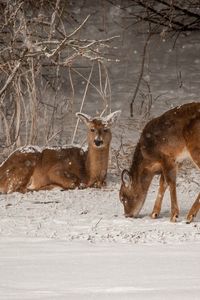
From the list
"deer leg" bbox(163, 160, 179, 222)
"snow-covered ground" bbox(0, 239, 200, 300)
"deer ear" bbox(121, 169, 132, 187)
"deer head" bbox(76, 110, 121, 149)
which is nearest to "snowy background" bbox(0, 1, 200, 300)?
"snow-covered ground" bbox(0, 239, 200, 300)

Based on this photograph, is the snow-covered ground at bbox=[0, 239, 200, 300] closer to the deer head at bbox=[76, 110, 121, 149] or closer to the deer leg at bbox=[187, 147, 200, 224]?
the deer leg at bbox=[187, 147, 200, 224]

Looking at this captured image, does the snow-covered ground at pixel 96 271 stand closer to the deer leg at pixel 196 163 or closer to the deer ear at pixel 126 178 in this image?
the deer leg at pixel 196 163

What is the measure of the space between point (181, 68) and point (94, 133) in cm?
752

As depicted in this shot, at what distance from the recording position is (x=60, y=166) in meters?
14.8

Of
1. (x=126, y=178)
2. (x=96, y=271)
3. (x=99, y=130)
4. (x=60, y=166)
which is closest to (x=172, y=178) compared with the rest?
(x=126, y=178)

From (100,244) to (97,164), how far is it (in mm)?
5711

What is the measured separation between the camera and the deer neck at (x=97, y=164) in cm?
1449

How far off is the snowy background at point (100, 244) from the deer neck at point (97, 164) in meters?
0.21

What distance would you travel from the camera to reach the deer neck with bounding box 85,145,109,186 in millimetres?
14492

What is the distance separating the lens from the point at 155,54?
73.8 ft

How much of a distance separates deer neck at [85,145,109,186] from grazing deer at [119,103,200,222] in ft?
8.87

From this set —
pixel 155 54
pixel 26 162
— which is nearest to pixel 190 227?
pixel 26 162

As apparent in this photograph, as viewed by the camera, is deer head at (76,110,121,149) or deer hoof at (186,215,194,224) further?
deer head at (76,110,121,149)

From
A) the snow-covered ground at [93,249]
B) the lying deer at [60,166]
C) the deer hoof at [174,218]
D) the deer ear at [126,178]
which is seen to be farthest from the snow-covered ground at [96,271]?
the lying deer at [60,166]
